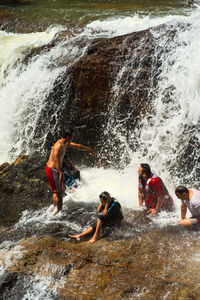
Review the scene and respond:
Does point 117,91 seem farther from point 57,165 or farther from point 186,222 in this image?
point 186,222

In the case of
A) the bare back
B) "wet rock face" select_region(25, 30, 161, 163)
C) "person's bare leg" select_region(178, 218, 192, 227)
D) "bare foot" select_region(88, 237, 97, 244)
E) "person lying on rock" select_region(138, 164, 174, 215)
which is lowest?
"bare foot" select_region(88, 237, 97, 244)

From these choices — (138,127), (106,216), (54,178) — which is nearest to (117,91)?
(138,127)

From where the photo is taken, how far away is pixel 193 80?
6.84 m

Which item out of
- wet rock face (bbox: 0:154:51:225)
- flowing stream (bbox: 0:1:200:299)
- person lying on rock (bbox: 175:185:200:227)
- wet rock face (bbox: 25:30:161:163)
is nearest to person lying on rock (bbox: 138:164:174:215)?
flowing stream (bbox: 0:1:200:299)

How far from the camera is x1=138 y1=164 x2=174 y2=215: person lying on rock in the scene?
555 cm

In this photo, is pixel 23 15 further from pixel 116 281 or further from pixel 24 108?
pixel 116 281

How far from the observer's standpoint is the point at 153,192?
5625 millimetres

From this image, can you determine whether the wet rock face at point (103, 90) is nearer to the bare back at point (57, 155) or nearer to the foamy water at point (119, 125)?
the foamy water at point (119, 125)

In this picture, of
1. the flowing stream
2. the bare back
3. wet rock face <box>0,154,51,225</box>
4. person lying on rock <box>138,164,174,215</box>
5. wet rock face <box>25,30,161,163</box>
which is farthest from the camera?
wet rock face <box>25,30,161,163</box>

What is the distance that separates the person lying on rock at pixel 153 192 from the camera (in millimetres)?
5547

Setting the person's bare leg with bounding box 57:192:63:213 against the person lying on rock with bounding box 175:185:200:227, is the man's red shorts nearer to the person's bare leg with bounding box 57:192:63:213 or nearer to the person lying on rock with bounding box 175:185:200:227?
the person's bare leg with bounding box 57:192:63:213

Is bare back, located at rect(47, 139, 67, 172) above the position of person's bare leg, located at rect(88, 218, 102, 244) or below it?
above

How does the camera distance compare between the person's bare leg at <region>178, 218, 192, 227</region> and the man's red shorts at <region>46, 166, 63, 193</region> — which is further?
the man's red shorts at <region>46, 166, 63, 193</region>

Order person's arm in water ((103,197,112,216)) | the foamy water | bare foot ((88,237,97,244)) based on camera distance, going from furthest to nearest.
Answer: the foamy water, person's arm in water ((103,197,112,216)), bare foot ((88,237,97,244))
